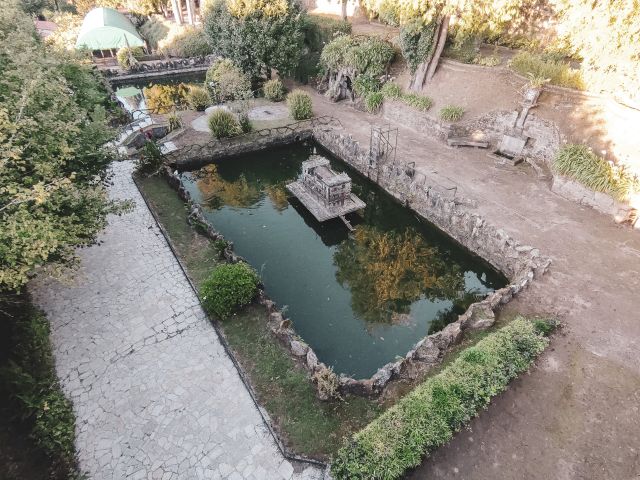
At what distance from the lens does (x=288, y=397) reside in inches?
420

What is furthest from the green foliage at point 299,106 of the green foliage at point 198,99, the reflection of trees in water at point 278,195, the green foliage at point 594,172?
the green foliage at point 594,172

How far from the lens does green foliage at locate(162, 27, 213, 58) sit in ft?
144

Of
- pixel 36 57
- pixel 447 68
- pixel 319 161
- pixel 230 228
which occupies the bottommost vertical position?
pixel 230 228

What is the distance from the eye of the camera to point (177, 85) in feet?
128

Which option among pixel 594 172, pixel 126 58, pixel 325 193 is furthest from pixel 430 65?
pixel 126 58

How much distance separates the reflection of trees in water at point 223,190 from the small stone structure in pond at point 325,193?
10.4 ft

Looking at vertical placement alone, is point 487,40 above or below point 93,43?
above

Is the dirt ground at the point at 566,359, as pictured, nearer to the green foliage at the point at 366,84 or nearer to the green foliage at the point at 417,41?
the green foliage at the point at 417,41

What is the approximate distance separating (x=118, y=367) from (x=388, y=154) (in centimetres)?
1735

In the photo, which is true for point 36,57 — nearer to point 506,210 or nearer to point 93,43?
point 506,210

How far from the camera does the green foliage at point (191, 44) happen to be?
1725 inches

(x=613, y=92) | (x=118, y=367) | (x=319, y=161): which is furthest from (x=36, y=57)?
(x=613, y=92)

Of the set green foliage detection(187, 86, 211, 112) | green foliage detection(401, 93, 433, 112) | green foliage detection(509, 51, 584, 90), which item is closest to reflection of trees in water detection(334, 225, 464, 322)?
green foliage detection(401, 93, 433, 112)

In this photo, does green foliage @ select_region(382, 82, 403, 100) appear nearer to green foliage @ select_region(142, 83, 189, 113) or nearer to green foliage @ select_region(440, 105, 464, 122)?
green foliage @ select_region(440, 105, 464, 122)
